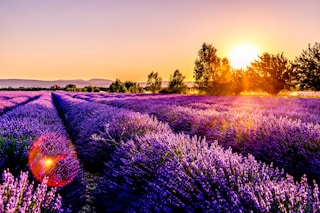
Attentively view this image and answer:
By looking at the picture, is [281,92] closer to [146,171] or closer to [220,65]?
[220,65]

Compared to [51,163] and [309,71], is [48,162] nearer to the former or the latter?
[51,163]

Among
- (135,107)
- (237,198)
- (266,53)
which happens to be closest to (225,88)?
(266,53)

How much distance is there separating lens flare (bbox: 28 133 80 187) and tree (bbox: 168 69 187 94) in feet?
130

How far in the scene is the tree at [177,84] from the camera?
42.8m

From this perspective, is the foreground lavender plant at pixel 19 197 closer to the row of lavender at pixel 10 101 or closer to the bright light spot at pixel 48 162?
the bright light spot at pixel 48 162

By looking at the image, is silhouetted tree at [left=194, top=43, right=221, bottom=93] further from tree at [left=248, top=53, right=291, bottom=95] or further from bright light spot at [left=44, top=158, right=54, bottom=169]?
bright light spot at [left=44, top=158, right=54, bottom=169]

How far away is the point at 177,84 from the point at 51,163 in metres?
42.6

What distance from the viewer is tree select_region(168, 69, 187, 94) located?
4281 centimetres

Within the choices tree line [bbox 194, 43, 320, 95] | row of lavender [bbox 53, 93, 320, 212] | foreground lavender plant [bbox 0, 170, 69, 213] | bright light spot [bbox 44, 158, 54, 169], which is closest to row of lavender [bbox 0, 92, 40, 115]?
bright light spot [bbox 44, 158, 54, 169]

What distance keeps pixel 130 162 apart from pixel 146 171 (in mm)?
155

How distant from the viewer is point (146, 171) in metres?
2.24

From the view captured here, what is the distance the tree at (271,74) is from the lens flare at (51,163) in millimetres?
33377

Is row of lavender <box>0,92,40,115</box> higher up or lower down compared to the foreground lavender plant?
lower down

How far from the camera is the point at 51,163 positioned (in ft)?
8.09
